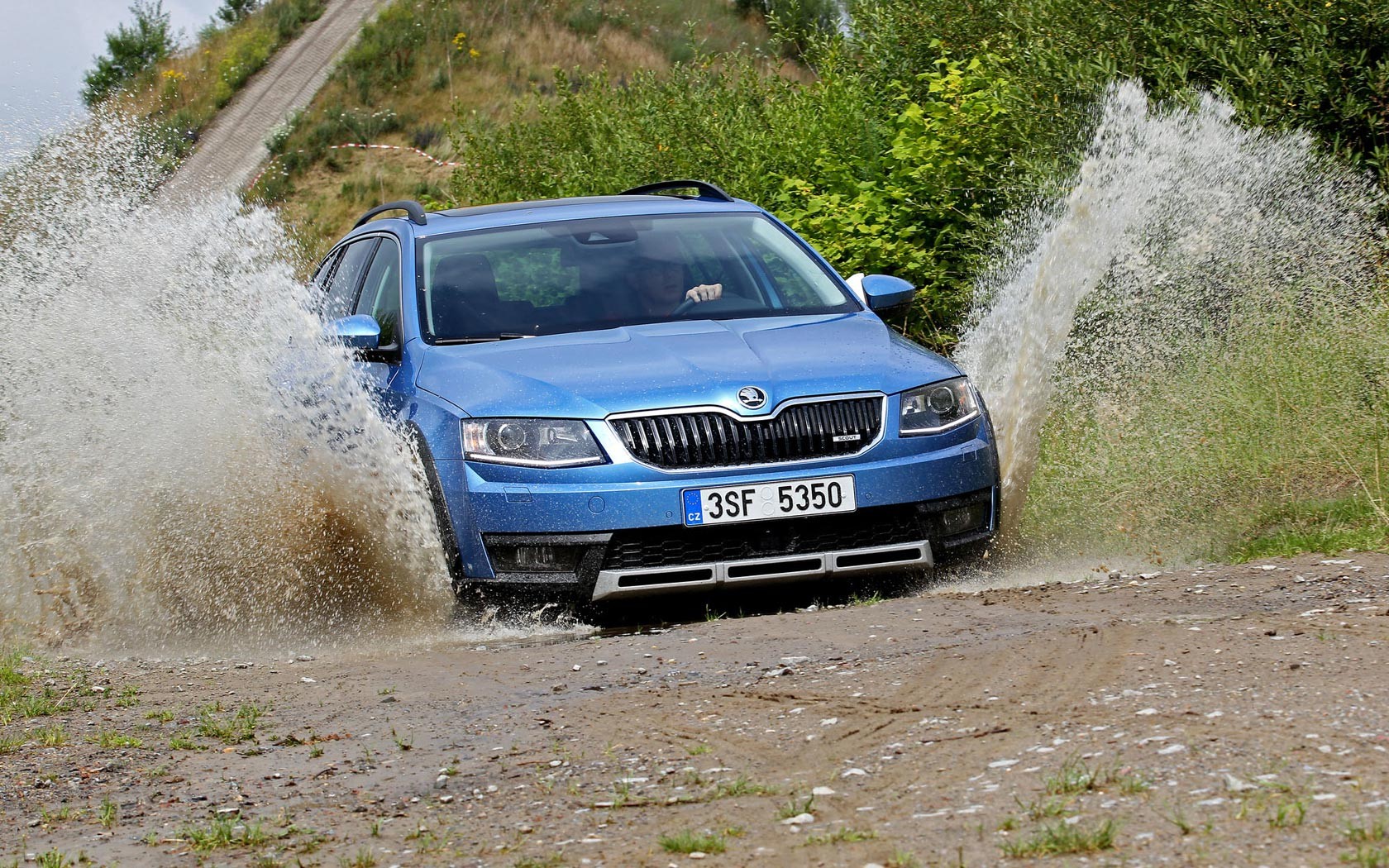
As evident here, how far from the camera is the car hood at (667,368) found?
19.7ft

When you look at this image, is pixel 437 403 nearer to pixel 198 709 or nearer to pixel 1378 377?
pixel 198 709

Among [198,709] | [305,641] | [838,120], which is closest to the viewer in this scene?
[198,709]

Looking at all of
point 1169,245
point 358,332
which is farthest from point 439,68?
point 358,332

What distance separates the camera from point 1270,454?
762cm

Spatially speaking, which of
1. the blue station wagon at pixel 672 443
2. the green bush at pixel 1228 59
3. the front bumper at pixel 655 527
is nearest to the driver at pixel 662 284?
the blue station wagon at pixel 672 443

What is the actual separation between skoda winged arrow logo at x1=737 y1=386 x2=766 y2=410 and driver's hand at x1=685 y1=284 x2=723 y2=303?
1.35 m

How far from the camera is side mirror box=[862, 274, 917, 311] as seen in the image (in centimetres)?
746

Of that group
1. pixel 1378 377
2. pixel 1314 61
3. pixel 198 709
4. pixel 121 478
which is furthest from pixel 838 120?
pixel 198 709

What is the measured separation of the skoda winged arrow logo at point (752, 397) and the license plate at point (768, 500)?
0.95 ft

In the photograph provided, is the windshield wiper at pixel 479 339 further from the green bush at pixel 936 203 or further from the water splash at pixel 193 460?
the green bush at pixel 936 203

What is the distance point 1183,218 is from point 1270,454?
3.15 meters

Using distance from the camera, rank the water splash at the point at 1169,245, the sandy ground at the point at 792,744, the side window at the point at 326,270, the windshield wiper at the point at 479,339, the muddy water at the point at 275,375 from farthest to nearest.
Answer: the water splash at the point at 1169,245 → the side window at the point at 326,270 → the windshield wiper at the point at 479,339 → the muddy water at the point at 275,375 → the sandy ground at the point at 792,744

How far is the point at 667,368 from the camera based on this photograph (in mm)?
6207

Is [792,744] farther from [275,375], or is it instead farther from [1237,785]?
[275,375]
